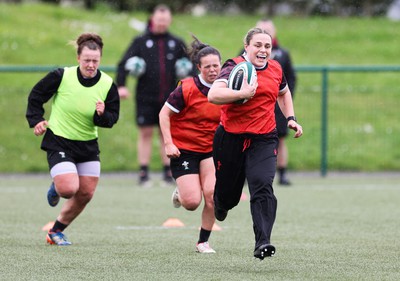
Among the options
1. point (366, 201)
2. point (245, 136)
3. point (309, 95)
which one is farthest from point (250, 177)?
point (309, 95)

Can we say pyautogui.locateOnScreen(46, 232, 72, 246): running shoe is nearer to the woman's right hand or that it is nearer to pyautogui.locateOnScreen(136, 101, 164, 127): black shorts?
the woman's right hand

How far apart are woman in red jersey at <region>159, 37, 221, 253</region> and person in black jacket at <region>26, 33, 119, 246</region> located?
62cm

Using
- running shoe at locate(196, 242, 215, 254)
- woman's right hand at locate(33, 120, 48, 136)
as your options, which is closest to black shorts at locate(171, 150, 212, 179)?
running shoe at locate(196, 242, 215, 254)

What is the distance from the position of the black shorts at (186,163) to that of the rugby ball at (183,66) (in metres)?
6.02

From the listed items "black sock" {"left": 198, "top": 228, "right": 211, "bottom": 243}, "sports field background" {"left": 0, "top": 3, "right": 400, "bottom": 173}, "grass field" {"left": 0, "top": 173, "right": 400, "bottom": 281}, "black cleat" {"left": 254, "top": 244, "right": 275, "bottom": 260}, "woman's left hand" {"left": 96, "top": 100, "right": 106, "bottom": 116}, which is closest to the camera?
"black cleat" {"left": 254, "top": 244, "right": 275, "bottom": 260}

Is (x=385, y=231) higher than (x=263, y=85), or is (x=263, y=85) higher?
(x=263, y=85)

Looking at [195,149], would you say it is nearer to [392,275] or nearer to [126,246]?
[126,246]

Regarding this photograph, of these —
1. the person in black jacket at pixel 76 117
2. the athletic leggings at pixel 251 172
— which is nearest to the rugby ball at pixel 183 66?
the person in black jacket at pixel 76 117

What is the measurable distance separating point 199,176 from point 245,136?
1.20 meters

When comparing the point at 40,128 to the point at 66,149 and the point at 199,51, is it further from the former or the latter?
the point at 199,51

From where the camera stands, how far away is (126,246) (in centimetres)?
871

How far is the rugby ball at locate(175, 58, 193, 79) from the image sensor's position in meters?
14.6

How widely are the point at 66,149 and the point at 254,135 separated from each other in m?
1.98

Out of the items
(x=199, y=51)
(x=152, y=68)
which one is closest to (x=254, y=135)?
(x=199, y=51)
